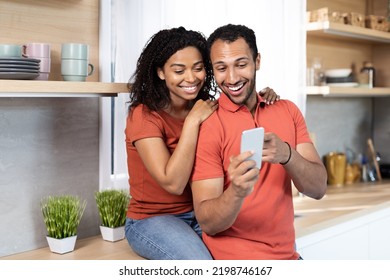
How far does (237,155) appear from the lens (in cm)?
171

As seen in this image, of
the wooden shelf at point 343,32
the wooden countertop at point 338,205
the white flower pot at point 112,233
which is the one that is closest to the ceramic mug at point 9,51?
the white flower pot at point 112,233

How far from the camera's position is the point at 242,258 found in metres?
1.71

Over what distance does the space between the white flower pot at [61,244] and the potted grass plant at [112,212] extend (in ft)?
0.55

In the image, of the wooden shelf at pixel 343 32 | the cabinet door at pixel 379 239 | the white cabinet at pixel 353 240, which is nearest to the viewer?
the white cabinet at pixel 353 240

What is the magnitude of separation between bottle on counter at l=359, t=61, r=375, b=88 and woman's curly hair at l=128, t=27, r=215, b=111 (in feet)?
6.06

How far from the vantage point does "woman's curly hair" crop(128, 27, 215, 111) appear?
1.89 m

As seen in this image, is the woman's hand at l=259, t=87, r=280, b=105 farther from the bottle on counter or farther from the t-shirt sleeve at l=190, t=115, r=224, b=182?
the bottle on counter

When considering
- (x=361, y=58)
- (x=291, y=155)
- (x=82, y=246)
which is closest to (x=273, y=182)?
(x=291, y=155)

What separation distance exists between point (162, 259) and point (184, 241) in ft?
0.31

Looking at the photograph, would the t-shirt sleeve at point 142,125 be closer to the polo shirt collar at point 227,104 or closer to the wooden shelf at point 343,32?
the polo shirt collar at point 227,104

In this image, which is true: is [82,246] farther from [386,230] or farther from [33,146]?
[386,230]

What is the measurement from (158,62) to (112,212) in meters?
0.62

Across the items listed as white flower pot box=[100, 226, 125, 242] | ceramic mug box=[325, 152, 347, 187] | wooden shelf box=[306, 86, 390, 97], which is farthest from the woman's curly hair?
ceramic mug box=[325, 152, 347, 187]

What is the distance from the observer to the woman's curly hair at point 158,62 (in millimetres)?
1894
